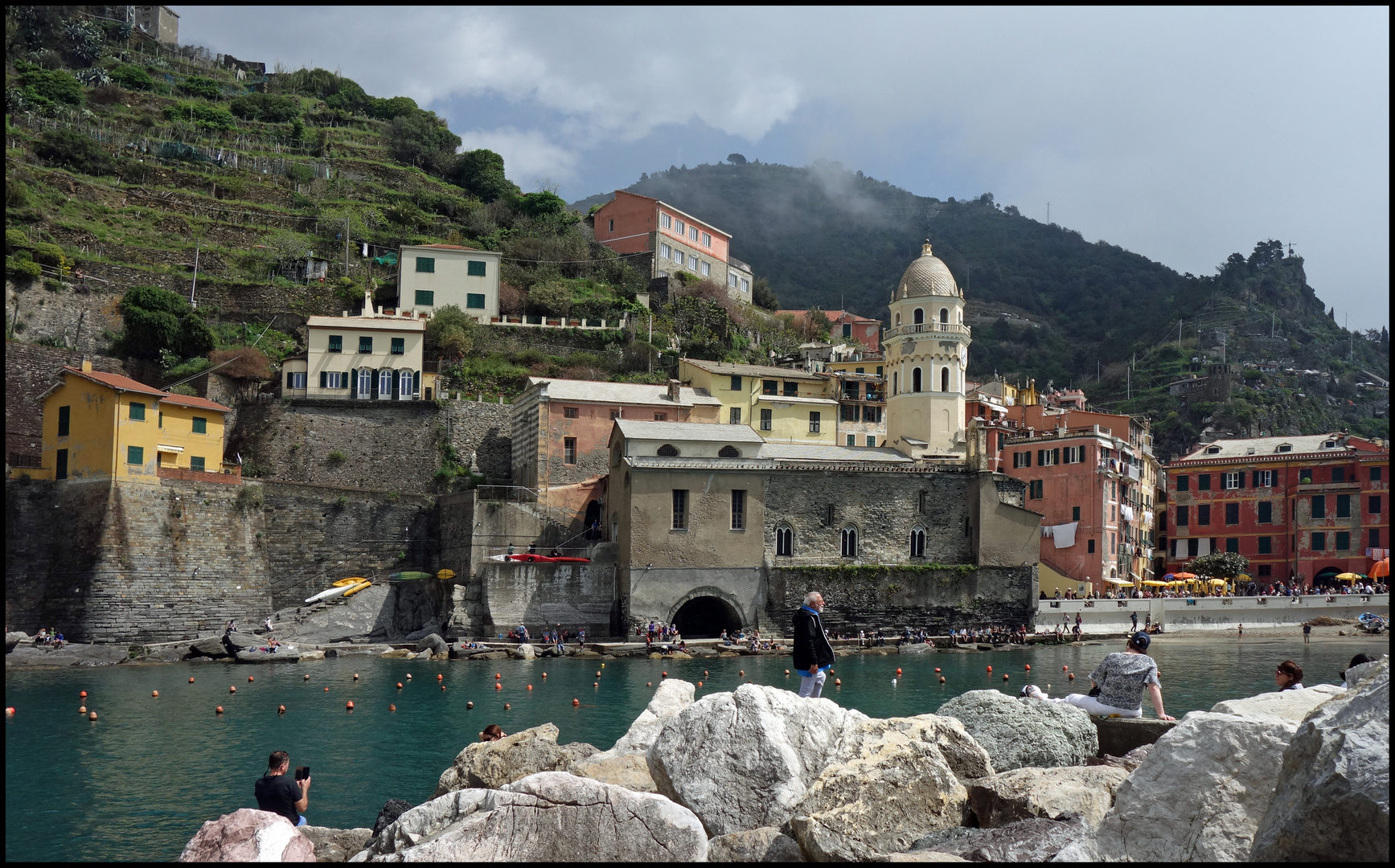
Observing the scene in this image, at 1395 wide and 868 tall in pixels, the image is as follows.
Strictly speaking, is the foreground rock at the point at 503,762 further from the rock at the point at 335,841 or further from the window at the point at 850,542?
the window at the point at 850,542

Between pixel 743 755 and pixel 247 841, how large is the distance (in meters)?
4.48

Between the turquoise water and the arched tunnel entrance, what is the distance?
5790 millimetres

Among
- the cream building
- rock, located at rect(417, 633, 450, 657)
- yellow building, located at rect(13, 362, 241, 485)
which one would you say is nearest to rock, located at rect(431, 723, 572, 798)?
rock, located at rect(417, 633, 450, 657)

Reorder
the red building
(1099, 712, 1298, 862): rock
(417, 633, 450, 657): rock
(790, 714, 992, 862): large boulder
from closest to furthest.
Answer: (1099, 712, 1298, 862): rock, (790, 714, 992, 862): large boulder, (417, 633, 450, 657): rock, the red building


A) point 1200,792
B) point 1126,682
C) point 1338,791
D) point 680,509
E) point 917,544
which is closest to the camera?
point 1338,791

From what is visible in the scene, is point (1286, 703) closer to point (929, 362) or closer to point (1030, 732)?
point (1030, 732)

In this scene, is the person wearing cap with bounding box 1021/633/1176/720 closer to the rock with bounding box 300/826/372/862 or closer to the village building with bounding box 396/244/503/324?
the rock with bounding box 300/826/372/862

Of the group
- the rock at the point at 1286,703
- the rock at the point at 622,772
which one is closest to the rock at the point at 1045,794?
the rock at the point at 1286,703

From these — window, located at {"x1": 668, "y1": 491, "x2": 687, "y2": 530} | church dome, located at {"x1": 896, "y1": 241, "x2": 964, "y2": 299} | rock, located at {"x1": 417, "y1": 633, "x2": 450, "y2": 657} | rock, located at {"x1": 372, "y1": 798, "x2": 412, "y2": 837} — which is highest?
church dome, located at {"x1": 896, "y1": 241, "x2": 964, "y2": 299}

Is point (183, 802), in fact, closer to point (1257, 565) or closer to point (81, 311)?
point (81, 311)

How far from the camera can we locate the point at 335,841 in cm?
1269

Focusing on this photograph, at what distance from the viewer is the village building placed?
60.2 m

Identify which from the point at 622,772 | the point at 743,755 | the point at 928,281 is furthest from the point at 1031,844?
the point at 928,281

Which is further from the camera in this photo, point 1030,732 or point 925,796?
point 1030,732
